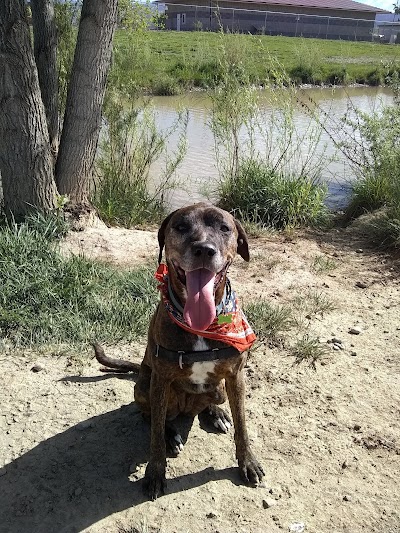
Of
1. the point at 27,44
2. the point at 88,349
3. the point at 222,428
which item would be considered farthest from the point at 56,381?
the point at 27,44

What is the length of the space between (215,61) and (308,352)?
27.7 ft

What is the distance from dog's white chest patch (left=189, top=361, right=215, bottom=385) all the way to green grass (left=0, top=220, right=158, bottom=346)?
1561mm

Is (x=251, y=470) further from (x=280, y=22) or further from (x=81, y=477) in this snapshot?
(x=280, y=22)

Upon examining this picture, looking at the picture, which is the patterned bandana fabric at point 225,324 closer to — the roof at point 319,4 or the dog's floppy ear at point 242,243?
the dog's floppy ear at point 242,243

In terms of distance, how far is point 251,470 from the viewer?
2994mm

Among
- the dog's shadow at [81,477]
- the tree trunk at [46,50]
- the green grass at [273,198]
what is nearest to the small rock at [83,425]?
the dog's shadow at [81,477]

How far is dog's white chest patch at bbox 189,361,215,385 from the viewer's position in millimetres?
2760

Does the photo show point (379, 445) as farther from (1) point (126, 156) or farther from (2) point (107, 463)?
(1) point (126, 156)

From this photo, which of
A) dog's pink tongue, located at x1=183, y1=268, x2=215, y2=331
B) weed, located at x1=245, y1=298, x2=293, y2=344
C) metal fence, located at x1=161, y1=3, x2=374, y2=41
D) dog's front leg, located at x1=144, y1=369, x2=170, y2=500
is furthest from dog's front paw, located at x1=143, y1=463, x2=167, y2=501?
metal fence, located at x1=161, y1=3, x2=374, y2=41

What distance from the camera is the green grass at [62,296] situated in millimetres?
4293

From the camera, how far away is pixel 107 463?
3.10 meters

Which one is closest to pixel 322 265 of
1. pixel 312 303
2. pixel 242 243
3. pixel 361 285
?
pixel 361 285

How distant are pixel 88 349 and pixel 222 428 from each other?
4.26 ft

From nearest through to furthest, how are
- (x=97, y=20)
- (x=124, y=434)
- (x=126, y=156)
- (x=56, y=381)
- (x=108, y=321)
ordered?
(x=124, y=434), (x=56, y=381), (x=108, y=321), (x=97, y=20), (x=126, y=156)
